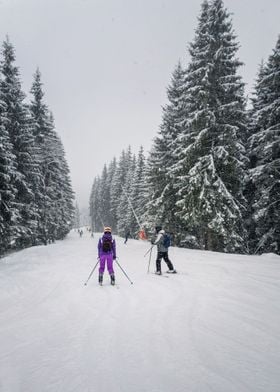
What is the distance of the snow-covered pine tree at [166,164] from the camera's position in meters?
20.8

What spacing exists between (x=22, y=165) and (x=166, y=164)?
1281cm

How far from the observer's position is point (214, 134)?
16.5 metres

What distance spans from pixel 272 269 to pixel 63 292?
783 cm

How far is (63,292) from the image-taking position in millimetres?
7473

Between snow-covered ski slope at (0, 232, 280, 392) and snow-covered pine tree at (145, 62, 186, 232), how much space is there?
12428 millimetres

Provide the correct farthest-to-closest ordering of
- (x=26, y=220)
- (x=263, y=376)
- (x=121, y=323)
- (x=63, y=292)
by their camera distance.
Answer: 1. (x=26, y=220)
2. (x=63, y=292)
3. (x=121, y=323)
4. (x=263, y=376)

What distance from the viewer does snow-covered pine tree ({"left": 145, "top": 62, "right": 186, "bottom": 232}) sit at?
20.8m

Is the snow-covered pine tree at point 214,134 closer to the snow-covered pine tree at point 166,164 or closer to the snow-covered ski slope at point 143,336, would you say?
the snow-covered pine tree at point 166,164

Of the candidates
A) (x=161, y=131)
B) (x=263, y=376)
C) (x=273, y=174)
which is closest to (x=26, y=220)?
(x=161, y=131)

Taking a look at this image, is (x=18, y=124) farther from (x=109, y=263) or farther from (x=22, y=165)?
(x=109, y=263)

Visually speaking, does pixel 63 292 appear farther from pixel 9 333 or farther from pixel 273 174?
pixel 273 174

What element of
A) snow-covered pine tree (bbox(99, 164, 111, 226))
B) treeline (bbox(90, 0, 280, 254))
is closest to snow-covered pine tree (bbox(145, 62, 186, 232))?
treeline (bbox(90, 0, 280, 254))

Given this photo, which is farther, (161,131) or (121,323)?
(161,131)

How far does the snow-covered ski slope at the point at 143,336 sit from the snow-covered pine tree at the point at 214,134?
23.5ft
